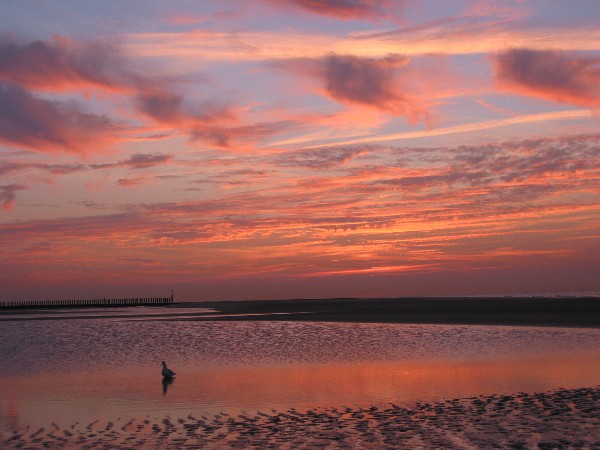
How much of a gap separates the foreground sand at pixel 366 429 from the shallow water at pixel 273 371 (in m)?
1.43

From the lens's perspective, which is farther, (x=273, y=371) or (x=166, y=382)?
(x=273, y=371)

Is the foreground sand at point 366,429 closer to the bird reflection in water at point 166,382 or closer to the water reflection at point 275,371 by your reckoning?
the water reflection at point 275,371

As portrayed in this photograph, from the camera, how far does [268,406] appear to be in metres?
20.4

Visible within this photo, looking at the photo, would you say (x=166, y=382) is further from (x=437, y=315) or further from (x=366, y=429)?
(x=437, y=315)

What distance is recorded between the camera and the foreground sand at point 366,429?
50.1 ft

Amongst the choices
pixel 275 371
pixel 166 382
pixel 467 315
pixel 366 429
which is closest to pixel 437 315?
pixel 467 315

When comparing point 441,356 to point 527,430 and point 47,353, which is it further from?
point 47,353

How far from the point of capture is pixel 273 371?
28781 millimetres

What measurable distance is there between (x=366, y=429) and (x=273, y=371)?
12422mm

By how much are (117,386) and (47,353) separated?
1511 cm

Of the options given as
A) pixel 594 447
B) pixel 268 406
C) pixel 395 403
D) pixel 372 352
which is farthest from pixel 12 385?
pixel 594 447

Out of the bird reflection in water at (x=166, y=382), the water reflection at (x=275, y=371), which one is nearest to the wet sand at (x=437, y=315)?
the water reflection at (x=275, y=371)

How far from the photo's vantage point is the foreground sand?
1527 centimetres

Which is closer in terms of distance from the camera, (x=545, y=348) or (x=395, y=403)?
(x=395, y=403)
